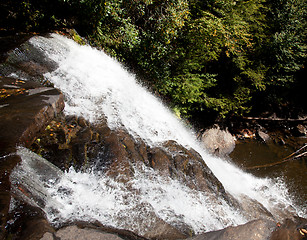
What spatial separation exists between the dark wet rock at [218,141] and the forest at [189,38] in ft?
3.03

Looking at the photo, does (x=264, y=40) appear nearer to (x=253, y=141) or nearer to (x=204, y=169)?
(x=253, y=141)

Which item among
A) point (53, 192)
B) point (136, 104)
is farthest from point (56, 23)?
point (53, 192)

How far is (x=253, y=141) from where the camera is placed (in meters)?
9.85

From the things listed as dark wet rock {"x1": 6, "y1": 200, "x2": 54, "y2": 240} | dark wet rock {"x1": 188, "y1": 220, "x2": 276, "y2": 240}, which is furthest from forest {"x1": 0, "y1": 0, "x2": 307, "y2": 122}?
dark wet rock {"x1": 188, "y1": 220, "x2": 276, "y2": 240}

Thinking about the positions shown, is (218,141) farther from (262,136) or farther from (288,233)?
(288,233)

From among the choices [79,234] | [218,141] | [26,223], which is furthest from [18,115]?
[218,141]

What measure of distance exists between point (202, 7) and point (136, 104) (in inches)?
206

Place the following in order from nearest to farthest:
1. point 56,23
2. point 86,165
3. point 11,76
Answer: point 86,165
point 11,76
point 56,23

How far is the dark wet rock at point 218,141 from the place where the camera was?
8438 mm

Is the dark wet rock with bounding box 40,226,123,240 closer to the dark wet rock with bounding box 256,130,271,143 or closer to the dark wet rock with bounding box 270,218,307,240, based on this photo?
the dark wet rock with bounding box 270,218,307,240

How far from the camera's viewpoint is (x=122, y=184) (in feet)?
11.3

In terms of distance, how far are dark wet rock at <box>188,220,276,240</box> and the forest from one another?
589 cm

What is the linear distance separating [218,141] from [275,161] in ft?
7.70

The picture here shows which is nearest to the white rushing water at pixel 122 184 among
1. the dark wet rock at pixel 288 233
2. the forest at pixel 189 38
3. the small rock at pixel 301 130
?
the forest at pixel 189 38
